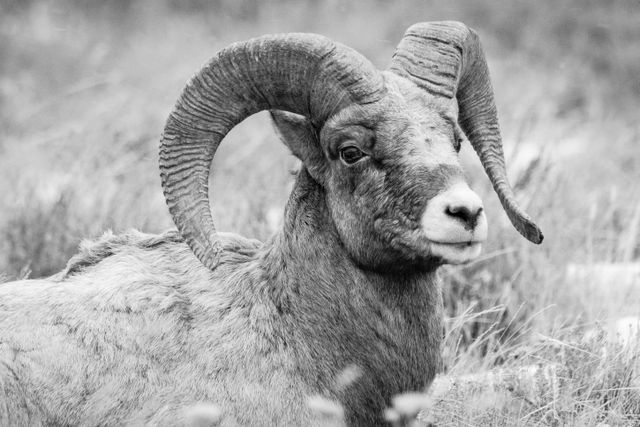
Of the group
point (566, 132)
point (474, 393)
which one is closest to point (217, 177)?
point (566, 132)

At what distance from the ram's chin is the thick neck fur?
19.7 inches

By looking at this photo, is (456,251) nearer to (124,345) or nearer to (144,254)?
(124,345)

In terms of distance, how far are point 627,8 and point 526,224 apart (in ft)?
62.6

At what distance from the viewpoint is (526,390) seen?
672cm

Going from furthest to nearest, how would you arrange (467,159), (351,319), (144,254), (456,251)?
1. (467,159)
2. (144,254)
3. (351,319)
4. (456,251)

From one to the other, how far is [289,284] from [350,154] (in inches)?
32.8

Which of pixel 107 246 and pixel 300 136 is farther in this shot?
pixel 107 246

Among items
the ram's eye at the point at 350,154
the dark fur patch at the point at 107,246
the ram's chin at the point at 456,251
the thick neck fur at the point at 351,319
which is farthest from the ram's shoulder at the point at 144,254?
the ram's chin at the point at 456,251

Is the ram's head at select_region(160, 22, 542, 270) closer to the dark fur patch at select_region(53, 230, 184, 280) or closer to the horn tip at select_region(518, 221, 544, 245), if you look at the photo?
the horn tip at select_region(518, 221, 544, 245)

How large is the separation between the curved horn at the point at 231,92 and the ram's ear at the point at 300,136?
0.19 m

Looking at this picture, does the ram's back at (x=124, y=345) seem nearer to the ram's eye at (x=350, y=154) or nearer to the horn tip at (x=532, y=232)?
the ram's eye at (x=350, y=154)

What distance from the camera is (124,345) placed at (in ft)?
19.3

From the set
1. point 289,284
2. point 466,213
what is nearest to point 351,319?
→ point 289,284

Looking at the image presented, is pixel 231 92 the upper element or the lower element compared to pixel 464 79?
upper
